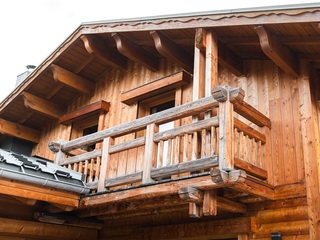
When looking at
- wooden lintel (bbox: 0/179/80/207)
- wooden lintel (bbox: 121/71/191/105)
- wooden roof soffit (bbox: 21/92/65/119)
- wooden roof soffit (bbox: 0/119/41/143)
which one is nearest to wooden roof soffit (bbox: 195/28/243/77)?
wooden lintel (bbox: 121/71/191/105)

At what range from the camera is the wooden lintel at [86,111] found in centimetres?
918

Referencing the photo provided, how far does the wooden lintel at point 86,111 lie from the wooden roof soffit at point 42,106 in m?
0.35

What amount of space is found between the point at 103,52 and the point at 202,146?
4.01 metres

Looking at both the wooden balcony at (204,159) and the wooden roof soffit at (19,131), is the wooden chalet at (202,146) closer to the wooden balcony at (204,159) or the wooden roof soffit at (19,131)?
the wooden balcony at (204,159)

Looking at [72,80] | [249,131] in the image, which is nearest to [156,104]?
[72,80]

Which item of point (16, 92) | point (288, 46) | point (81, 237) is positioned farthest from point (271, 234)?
point (16, 92)

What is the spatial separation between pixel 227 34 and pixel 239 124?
1783 millimetres

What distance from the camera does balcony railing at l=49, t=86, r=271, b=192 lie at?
5.29 metres

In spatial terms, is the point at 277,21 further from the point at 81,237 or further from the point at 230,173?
the point at 81,237

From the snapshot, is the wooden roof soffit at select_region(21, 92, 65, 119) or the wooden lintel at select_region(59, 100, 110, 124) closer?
the wooden lintel at select_region(59, 100, 110, 124)

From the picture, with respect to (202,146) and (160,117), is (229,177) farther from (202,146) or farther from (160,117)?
(160,117)

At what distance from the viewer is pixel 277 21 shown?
566 cm

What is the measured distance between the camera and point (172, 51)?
736 cm

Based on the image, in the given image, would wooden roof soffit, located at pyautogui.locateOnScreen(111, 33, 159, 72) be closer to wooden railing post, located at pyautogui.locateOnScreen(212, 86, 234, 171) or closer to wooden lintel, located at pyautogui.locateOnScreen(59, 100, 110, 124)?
wooden lintel, located at pyautogui.locateOnScreen(59, 100, 110, 124)
